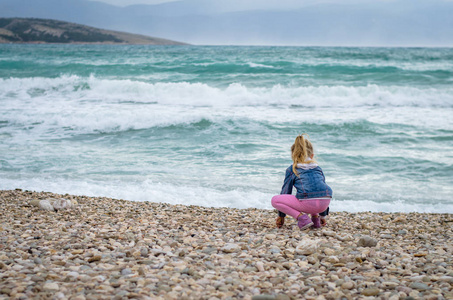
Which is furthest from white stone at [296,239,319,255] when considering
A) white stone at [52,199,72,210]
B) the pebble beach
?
white stone at [52,199,72,210]

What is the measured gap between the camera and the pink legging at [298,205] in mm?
4430

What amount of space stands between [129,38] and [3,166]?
98.6m

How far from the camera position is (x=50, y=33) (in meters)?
87.6

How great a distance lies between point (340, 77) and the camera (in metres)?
22.4

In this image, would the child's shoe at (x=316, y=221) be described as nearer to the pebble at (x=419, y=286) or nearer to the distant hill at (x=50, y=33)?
the pebble at (x=419, y=286)

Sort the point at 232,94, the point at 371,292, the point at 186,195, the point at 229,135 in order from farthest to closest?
1. the point at 232,94
2. the point at 229,135
3. the point at 186,195
4. the point at 371,292

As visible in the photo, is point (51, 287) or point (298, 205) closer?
point (51, 287)

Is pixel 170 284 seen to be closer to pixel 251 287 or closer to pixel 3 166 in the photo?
pixel 251 287

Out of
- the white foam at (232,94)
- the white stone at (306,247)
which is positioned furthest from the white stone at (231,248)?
the white foam at (232,94)

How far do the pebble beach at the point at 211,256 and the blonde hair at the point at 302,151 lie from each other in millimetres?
863

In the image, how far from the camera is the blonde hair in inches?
174

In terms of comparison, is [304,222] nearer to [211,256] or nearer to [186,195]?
[211,256]

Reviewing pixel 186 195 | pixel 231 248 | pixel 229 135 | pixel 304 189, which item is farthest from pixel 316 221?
pixel 229 135

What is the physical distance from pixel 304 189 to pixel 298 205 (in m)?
0.21
